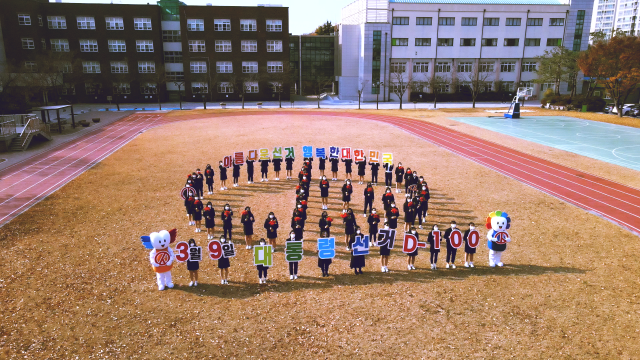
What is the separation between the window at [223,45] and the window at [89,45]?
18.4m

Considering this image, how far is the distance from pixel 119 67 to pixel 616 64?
68150mm

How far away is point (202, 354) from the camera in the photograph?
8.66 m

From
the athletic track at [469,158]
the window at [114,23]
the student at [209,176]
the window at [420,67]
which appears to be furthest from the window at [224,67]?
the student at [209,176]

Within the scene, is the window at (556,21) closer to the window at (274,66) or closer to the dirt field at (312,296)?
the window at (274,66)

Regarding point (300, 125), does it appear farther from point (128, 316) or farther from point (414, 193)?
point (128, 316)

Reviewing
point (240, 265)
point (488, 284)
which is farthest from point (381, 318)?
point (240, 265)

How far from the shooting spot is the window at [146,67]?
65.4m

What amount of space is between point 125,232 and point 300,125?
28.2 meters

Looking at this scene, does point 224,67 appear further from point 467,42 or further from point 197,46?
point 467,42

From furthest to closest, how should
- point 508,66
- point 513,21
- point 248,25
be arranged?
point 508,66 < point 513,21 < point 248,25

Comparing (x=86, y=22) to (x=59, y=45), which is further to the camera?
(x=59, y=45)

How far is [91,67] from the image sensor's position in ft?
210

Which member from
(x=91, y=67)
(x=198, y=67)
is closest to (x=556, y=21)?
(x=198, y=67)

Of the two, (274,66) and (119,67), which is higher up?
(274,66)
